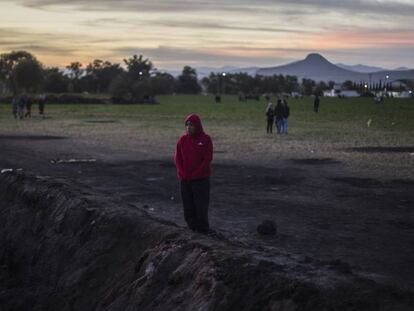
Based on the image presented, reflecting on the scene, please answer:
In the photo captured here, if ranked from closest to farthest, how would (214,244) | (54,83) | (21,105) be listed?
(214,244) < (21,105) < (54,83)

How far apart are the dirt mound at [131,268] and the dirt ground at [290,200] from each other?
62 cm

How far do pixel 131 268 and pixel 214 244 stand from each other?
116 cm

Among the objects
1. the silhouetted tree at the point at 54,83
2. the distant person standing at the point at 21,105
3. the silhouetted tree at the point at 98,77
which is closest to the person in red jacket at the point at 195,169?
the distant person standing at the point at 21,105

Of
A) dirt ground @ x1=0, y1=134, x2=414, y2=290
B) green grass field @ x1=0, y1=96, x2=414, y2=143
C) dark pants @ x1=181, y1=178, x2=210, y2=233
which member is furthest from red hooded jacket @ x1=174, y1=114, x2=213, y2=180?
green grass field @ x1=0, y1=96, x2=414, y2=143

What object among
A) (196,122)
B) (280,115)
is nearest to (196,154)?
(196,122)

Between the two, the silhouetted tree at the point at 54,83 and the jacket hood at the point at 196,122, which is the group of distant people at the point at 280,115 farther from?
the silhouetted tree at the point at 54,83

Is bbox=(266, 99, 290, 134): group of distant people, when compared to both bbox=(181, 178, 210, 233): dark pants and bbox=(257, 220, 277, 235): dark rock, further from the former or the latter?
bbox=(181, 178, 210, 233): dark pants

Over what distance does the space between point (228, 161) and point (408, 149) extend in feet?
23.2

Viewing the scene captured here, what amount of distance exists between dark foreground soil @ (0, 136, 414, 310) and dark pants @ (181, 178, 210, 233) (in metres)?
0.24

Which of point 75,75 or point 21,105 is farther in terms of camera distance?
point 75,75

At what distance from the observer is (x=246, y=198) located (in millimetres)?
13414

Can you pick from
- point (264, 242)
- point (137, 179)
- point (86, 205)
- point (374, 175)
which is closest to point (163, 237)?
point (264, 242)

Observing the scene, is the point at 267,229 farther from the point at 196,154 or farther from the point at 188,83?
the point at 188,83

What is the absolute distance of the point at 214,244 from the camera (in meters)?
7.39
